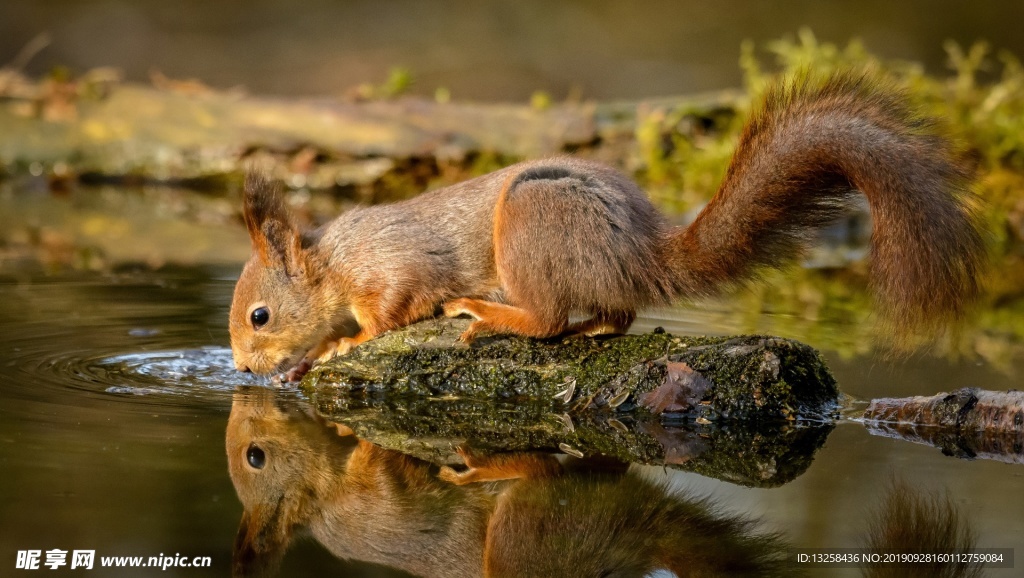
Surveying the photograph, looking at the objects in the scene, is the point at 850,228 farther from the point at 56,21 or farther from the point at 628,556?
the point at 56,21

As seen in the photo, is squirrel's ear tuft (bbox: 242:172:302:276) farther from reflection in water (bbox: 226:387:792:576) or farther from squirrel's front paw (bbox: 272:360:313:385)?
reflection in water (bbox: 226:387:792:576)

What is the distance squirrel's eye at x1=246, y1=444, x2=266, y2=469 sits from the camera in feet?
11.1

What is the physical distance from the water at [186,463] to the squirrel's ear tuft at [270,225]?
0.50 m

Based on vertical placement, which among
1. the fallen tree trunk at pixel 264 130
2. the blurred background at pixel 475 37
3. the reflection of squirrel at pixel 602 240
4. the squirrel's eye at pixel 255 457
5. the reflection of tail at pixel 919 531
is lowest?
the reflection of tail at pixel 919 531

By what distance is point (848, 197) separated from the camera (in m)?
3.85

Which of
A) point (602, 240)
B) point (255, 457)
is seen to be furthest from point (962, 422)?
point (255, 457)

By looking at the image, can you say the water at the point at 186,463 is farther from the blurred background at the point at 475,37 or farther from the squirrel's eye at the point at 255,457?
the blurred background at the point at 475,37

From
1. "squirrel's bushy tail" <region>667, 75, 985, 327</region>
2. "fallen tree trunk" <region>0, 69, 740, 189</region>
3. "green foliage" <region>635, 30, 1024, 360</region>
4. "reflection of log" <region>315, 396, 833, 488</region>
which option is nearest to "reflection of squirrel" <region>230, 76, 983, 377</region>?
"squirrel's bushy tail" <region>667, 75, 985, 327</region>

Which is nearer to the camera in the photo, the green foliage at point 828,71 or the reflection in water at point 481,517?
the reflection in water at point 481,517

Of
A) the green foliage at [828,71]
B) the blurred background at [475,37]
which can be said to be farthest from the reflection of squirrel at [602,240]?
the blurred background at [475,37]

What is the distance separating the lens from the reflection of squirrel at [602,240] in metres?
3.49

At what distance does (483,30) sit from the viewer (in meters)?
16.3

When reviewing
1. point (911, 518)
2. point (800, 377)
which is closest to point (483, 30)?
point (800, 377)

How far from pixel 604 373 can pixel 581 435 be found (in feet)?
1.40
